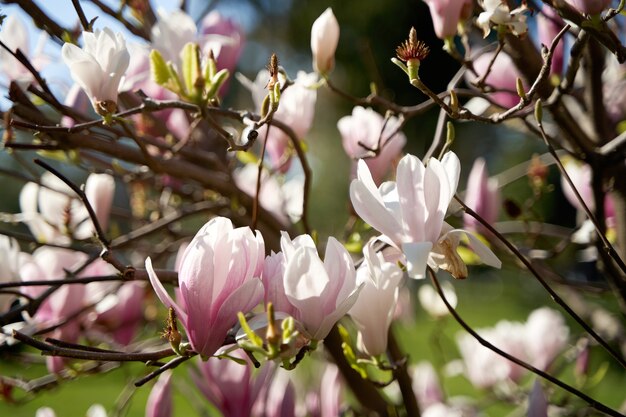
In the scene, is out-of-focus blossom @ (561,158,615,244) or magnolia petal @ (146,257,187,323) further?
out-of-focus blossom @ (561,158,615,244)

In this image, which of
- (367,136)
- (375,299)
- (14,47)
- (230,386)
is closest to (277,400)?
(230,386)

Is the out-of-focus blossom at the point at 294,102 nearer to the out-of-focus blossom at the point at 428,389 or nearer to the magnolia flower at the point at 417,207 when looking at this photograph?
the magnolia flower at the point at 417,207

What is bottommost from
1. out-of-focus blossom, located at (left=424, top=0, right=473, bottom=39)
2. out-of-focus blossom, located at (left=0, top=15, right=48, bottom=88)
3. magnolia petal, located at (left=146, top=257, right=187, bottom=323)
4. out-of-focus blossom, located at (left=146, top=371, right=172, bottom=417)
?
out-of-focus blossom, located at (left=146, top=371, right=172, bottom=417)

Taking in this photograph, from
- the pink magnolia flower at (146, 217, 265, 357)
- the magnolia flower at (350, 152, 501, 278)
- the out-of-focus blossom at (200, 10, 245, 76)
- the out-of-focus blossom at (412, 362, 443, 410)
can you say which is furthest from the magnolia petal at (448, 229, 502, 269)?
the out-of-focus blossom at (412, 362, 443, 410)

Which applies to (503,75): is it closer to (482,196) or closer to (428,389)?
(482,196)

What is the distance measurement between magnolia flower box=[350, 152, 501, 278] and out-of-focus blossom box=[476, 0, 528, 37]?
0.47 feet

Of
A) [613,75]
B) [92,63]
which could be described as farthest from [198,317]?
[613,75]

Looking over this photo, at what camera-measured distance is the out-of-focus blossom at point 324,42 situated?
72 centimetres

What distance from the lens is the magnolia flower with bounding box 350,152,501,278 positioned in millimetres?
460

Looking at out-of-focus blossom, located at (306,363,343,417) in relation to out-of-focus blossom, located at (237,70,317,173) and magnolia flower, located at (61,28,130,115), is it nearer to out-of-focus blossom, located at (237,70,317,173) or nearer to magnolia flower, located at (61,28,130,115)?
out-of-focus blossom, located at (237,70,317,173)

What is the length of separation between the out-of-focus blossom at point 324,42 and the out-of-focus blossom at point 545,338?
59 cm

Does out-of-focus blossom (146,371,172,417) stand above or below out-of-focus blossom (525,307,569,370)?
above

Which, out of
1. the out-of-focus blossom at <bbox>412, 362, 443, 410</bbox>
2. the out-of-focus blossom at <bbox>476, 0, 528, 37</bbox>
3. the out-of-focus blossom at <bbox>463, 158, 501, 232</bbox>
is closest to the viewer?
the out-of-focus blossom at <bbox>476, 0, 528, 37</bbox>

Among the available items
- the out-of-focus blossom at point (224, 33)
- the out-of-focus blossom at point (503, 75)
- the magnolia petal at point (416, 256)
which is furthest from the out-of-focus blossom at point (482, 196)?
the magnolia petal at point (416, 256)
